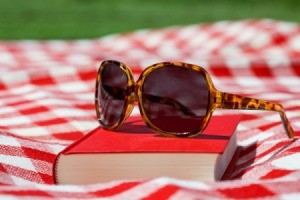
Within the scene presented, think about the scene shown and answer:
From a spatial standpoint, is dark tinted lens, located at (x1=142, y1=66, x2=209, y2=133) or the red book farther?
dark tinted lens, located at (x1=142, y1=66, x2=209, y2=133)

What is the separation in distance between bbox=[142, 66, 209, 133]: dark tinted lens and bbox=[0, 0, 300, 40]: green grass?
6.21 ft

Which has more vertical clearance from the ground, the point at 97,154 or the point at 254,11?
the point at 97,154

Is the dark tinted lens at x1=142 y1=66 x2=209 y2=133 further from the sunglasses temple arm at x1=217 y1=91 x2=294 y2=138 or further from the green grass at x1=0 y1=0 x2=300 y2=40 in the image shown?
the green grass at x1=0 y1=0 x2=300 y2=40

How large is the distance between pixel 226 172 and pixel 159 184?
0.53 ft

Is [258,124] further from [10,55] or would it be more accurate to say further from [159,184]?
[10,55]

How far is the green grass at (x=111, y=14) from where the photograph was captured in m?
3.06

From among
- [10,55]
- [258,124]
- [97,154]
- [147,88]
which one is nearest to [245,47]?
[10,55]

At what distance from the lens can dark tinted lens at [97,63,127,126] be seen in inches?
39.7

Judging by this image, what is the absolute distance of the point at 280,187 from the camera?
2.55ft

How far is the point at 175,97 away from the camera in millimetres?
985

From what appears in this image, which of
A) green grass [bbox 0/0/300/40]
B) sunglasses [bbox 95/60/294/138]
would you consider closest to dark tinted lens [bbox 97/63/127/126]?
sunglasses [bbox 95/60/294/138]

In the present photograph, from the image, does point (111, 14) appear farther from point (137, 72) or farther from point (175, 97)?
point (175, 97)

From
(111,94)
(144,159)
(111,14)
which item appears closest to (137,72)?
(111,94)

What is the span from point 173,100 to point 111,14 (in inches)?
99.4
